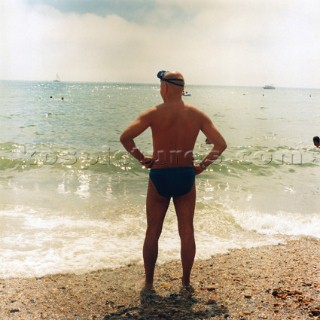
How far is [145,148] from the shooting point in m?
19.2

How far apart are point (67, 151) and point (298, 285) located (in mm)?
14540

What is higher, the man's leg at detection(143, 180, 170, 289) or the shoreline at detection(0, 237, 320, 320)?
the man's leg at detection(143, 180, 170, 289)

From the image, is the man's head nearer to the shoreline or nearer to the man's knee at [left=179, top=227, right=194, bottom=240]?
the man's knee at [left=179, top=227, right=194, bottom=240]

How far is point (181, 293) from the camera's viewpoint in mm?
4070

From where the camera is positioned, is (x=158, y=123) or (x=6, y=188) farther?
(x=6, y=188)

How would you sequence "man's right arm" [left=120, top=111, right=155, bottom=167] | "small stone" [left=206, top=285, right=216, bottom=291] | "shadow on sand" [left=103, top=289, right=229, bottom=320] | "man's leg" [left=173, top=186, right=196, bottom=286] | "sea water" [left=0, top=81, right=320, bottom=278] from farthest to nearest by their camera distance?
1. "sea water" [left=0, top=81, right=320, bottom=278]
2. "small stone" [left=206, top=285, right=216, bottom=291]
3. "man's leg" [left=173, top=186, right=196, bottom=286]
4. "man's right arm" [left=120, top=111, right=155, bottom=167]
5. "shadow on sand" [left=103, top=289, right=229, bottom=320]

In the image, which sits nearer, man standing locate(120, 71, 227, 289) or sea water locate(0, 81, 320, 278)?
man standing locate(120, 71, 227, 289)

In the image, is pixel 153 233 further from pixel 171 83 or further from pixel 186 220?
pixel 171 83

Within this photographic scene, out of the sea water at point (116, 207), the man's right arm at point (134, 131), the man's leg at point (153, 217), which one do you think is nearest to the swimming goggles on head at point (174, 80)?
the man's right arm at point (134, 131)

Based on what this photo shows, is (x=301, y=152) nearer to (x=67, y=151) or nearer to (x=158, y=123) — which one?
(x=67, y=151)

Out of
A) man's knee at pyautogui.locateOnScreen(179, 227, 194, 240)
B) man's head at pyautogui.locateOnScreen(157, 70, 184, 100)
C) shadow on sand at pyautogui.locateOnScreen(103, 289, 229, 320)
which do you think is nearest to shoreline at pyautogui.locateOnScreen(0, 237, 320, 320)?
shadow on sand at pyautogui.locateOnScreen(103, 289, 229, 320)

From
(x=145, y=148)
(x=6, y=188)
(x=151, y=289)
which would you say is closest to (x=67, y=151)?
(x=145, y=148)

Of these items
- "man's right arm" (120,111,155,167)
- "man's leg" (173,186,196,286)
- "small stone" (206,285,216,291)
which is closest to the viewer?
"man's right arm" (120,111,155,167)

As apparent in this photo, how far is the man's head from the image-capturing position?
3723 millimetres
